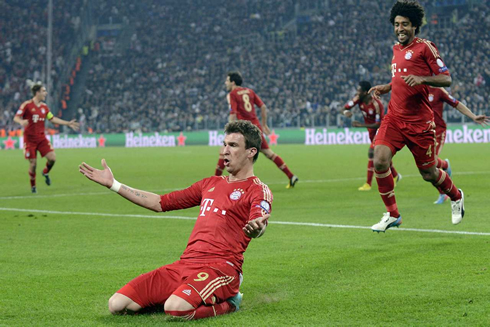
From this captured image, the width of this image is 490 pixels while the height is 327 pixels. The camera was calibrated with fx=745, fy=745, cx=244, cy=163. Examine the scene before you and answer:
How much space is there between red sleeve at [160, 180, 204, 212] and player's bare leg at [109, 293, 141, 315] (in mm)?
871

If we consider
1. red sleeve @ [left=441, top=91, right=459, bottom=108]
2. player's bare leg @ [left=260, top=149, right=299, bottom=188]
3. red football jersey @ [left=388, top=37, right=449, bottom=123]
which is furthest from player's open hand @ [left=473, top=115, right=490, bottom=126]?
player's bare leg @ [left=260, top=149, right=299, bottom=188]

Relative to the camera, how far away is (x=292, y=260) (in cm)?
723

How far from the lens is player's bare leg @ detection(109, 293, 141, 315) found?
16.4 feet

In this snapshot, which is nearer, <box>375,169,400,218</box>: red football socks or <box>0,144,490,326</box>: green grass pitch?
<box>0,144,490,326</box>: green grass pitch

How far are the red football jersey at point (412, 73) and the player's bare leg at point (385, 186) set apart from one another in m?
0.46

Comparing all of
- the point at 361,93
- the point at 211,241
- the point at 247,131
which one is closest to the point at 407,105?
the point at 247,131

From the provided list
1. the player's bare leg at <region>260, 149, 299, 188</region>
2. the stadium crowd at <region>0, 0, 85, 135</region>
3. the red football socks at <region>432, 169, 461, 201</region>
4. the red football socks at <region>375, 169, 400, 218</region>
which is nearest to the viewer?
the red football socks at <region>375, 169, 400, 218</region>

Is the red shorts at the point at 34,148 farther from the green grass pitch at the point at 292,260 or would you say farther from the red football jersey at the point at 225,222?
the red football jersey at the point at 225,222

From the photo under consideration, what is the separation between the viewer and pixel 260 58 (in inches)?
1976

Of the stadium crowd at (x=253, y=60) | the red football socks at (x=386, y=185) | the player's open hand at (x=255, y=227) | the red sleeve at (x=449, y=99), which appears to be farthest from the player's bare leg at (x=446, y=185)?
the stadium crowd at (x=253, y=60)

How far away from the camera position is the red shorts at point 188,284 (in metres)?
4.97

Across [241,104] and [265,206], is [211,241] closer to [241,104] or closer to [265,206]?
[265,206]

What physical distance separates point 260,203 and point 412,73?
407cm

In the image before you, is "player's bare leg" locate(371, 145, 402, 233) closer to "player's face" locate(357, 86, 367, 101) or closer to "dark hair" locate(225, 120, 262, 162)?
"dark hair" locate(225, 120, 262, 162)
